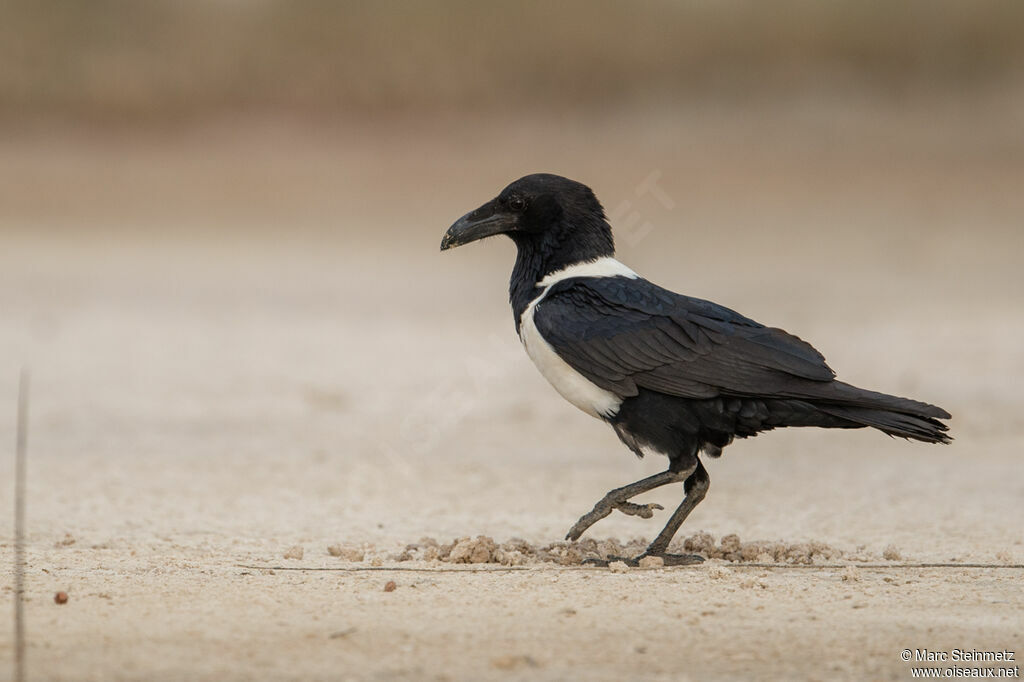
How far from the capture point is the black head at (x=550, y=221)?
7266 mm

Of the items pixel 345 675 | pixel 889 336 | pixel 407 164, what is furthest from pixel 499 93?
pixel 345 675

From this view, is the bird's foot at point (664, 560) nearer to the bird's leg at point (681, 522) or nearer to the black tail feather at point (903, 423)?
the bird's leg at point (681, 522)

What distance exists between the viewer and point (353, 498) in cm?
933

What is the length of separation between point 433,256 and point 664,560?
1558cm

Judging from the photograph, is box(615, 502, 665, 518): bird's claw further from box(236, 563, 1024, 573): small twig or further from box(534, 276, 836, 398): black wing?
box(534, 276, 836, 398): black wing

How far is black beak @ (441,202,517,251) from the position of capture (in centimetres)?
735

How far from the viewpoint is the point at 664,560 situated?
21.8 feet

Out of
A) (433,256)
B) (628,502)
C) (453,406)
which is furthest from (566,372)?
(433,256)

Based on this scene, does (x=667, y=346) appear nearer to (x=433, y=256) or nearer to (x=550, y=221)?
(x=550, y=221)

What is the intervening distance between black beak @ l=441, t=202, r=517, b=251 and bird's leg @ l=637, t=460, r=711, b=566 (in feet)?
5.39

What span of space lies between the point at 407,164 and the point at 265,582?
21336 mm

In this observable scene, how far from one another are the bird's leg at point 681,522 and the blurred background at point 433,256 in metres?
→ 1.00

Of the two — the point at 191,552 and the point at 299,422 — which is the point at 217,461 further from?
the point at 191,552

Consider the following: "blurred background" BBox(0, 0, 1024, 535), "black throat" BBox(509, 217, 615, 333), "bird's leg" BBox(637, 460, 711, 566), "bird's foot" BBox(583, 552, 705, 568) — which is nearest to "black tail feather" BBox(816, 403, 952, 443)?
"bird's leg" BBox(637, 460, 711, 566)
